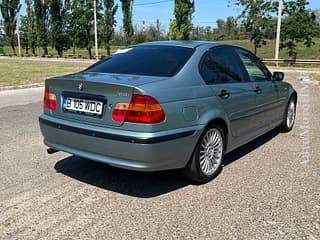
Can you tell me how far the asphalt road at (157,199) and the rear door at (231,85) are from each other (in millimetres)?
591

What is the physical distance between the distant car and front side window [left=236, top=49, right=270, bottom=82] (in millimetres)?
58

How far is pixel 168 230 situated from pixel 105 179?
1.34 m

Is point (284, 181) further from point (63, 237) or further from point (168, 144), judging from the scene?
point (63, 237)

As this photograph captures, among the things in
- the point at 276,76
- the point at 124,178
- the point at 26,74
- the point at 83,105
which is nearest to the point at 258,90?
the point at 276,76

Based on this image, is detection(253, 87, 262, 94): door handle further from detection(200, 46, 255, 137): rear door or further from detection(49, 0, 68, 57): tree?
detection(49, 0, 68, 57): tree

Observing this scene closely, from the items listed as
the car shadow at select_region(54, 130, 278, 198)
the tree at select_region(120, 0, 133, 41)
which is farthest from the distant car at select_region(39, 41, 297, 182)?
the tree at select_region(120, 0, 133, 41)

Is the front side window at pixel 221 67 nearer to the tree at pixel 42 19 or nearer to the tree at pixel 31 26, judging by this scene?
the tree at pixel 42 19

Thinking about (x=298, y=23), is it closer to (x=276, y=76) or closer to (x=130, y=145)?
(x=276, y=76)

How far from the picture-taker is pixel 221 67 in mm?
4230

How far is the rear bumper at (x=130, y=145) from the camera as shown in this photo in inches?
125

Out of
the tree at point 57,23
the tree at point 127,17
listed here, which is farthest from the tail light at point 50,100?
the tree at point 57,23

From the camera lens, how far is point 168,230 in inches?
114

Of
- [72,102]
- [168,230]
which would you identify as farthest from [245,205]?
[72,102]

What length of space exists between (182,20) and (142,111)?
3042cm
